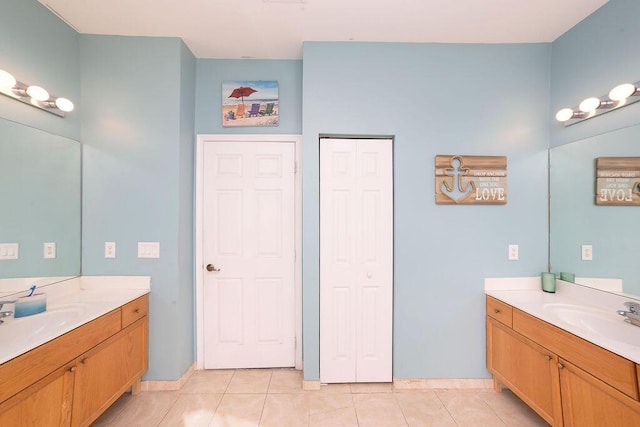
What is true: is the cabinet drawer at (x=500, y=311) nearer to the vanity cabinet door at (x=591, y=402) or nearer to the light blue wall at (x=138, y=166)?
the vanity cabinet door at (x=591, y=402)

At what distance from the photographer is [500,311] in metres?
2.06

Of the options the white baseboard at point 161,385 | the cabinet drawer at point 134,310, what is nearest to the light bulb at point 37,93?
the cabinet drawer at point 134,310

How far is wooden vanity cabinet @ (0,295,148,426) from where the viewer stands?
121 cm

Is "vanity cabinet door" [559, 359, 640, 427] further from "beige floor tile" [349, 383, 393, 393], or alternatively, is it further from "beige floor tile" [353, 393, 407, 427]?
"beige floor tile" [349, 383, 393, 393]

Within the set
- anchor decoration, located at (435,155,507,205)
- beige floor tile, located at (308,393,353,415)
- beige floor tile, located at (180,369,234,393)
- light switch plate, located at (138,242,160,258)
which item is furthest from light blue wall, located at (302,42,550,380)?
light switch plate, located at (138,242,160,258)

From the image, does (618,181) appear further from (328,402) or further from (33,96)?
(33,96)

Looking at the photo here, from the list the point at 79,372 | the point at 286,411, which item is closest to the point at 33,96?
the point at 79,372

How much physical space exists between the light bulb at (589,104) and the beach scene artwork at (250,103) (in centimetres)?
238

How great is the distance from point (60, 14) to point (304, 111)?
1920 mm

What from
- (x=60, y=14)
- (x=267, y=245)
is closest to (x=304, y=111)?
(x=267, y=245)

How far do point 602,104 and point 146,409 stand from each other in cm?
390

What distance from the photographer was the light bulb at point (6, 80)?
1.61 metres

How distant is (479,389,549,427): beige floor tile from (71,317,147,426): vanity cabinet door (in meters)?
2.70

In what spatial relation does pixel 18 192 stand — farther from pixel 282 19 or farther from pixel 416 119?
pixel 416 119
